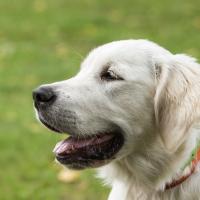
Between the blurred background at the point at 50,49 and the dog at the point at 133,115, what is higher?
the dog at the point at 133,115

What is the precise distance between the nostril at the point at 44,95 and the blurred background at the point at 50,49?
0.84m

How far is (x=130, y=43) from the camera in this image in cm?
447

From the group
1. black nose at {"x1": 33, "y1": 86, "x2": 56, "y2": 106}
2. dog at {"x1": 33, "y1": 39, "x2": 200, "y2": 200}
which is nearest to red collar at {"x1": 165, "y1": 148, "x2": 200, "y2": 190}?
dog at {"x1": 33, "y1": 39, "x2": 200, "y2": 200}

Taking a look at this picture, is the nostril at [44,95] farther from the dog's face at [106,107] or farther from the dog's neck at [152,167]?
the dog's neck at [152,167]

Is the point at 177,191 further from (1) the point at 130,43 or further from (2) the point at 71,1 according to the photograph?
(2) the point at 71,1

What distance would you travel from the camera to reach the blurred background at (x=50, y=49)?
6.67 meters

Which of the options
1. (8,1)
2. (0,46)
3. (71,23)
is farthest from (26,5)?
(0,46)

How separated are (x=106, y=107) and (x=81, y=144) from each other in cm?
31

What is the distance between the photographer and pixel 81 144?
449cm

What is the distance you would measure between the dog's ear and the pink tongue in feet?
1.21

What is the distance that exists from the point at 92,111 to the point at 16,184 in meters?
2.47

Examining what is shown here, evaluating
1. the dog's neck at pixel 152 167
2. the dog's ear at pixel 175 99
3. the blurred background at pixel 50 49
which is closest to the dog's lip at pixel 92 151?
the dog's neck at pixel 152 167

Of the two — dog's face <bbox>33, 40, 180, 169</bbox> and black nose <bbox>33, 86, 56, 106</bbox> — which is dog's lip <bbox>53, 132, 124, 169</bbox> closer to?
dog's face <bbox>33, 40, 180, 169</bbox>

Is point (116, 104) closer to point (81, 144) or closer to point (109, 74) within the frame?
point (109, 74)
